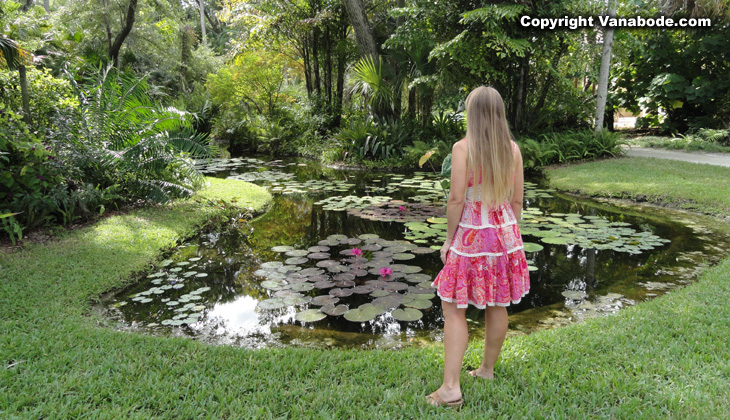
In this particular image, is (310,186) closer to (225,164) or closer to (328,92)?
(225,164)

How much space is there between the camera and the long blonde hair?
2217 millimetres

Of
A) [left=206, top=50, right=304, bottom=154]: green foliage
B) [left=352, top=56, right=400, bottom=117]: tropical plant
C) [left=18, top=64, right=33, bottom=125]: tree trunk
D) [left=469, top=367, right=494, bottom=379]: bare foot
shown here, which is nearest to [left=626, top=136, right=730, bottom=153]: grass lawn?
[left=352, top=56, right=400, bottom=117]: tropical plant

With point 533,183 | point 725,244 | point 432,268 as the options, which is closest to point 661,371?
point 432,268

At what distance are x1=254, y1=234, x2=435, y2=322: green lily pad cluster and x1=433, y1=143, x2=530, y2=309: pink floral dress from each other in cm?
131

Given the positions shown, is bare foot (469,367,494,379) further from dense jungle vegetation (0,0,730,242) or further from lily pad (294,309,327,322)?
dense jungle vegetation (0,0,730,242)

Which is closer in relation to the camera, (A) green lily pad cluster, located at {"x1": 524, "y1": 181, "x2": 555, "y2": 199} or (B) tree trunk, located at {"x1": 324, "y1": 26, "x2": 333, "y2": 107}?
(A) green lily pad cluster, located at {"x1": 524, "y1": 181, "x2": 555, "y2": 199}

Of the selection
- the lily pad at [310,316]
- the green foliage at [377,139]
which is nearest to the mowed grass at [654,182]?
the green foliage at [377,139]

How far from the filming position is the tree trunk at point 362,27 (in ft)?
40.4

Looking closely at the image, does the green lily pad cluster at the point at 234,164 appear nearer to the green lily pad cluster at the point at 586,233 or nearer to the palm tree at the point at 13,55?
the palm tree at the point at 13,55

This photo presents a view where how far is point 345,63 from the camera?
16.6 meters

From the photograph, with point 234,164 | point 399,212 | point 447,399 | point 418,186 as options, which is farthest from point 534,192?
point 234,164

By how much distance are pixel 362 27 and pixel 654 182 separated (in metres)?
8.35

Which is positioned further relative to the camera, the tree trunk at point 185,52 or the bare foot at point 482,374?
the tree trunk at point 185,52

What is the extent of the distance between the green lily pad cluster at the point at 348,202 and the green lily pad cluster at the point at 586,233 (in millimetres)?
2513
